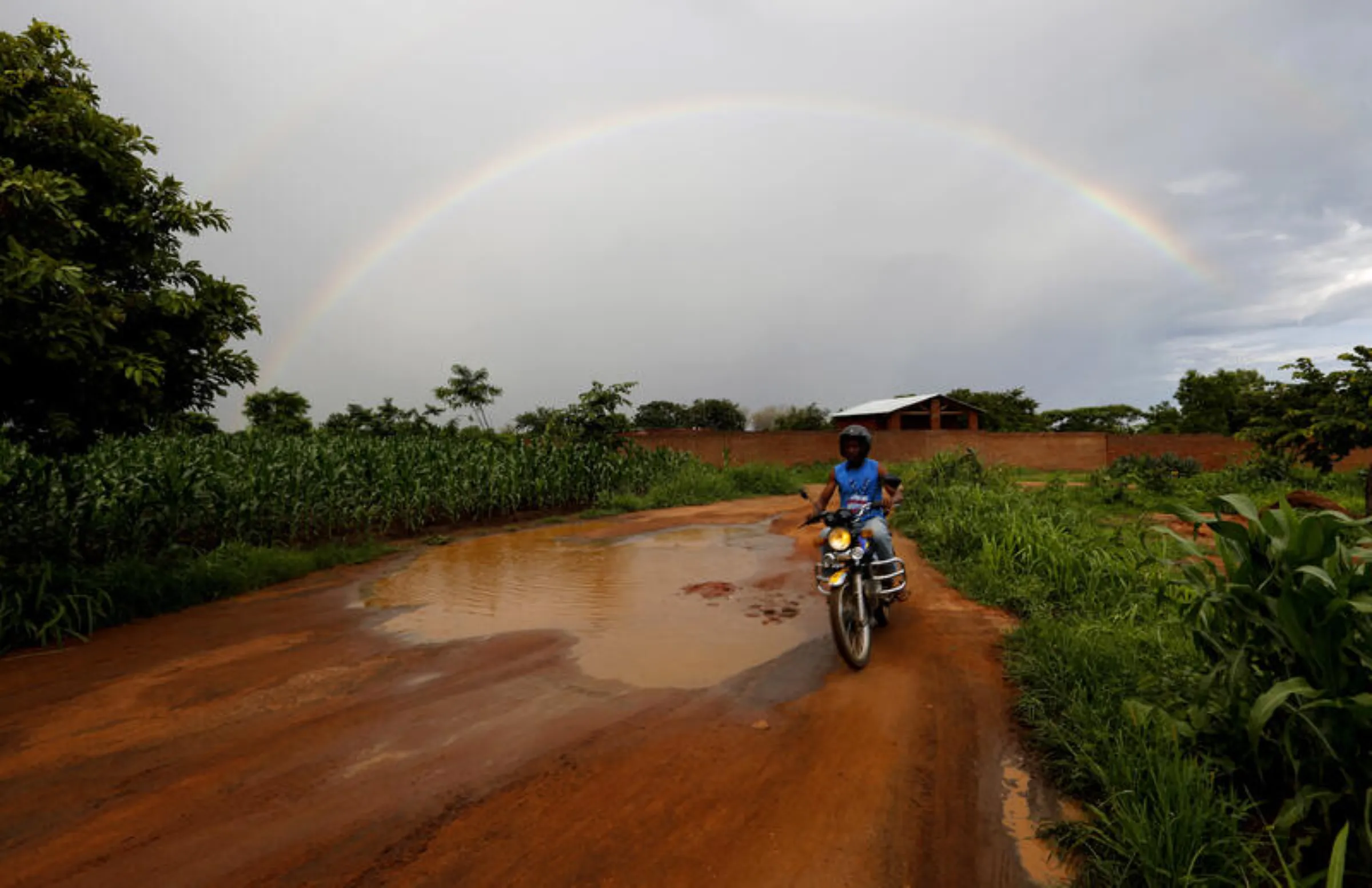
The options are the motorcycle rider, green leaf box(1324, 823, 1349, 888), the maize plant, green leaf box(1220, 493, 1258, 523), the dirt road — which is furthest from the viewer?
the maize plant

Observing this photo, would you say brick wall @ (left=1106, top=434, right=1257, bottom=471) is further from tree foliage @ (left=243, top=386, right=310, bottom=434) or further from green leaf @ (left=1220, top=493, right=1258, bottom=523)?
tree foliage @ (left=243, top=386, right=310, bottom=434)

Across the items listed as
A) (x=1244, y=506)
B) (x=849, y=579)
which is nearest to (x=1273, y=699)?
(x=1244, y=506)

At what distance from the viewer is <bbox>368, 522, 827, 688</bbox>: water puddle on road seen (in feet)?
15.7

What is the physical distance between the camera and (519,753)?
10.6 ft

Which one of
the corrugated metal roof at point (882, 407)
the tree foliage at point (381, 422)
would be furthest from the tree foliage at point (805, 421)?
the tree foliage at point (381, 422)

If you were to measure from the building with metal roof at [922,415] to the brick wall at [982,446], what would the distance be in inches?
207

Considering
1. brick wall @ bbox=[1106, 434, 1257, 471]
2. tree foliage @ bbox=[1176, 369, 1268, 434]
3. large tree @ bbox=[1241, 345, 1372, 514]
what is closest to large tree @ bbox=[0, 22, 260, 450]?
large tree @ bbox=[1241, 345, 1372, 514]

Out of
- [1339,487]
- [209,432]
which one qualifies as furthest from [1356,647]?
[209,432]

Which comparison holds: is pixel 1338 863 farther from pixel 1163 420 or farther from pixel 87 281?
pixel 1163 420

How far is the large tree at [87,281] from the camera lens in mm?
4512

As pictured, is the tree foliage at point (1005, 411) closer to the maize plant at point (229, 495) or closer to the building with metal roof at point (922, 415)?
the building with metal roof at point (922, 415)

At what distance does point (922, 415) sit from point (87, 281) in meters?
35.2

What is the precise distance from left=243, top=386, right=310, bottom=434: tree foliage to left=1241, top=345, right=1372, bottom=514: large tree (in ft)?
108

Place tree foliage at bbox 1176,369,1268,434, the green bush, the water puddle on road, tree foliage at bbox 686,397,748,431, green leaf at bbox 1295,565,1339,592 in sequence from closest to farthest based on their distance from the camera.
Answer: green leaf at bbox 1295,565,1339,592 → the water puddle on road → the green bush → tree foliage at bbox 1176,369,1268,434 → tree foliage at bbox 686,397,748,431
